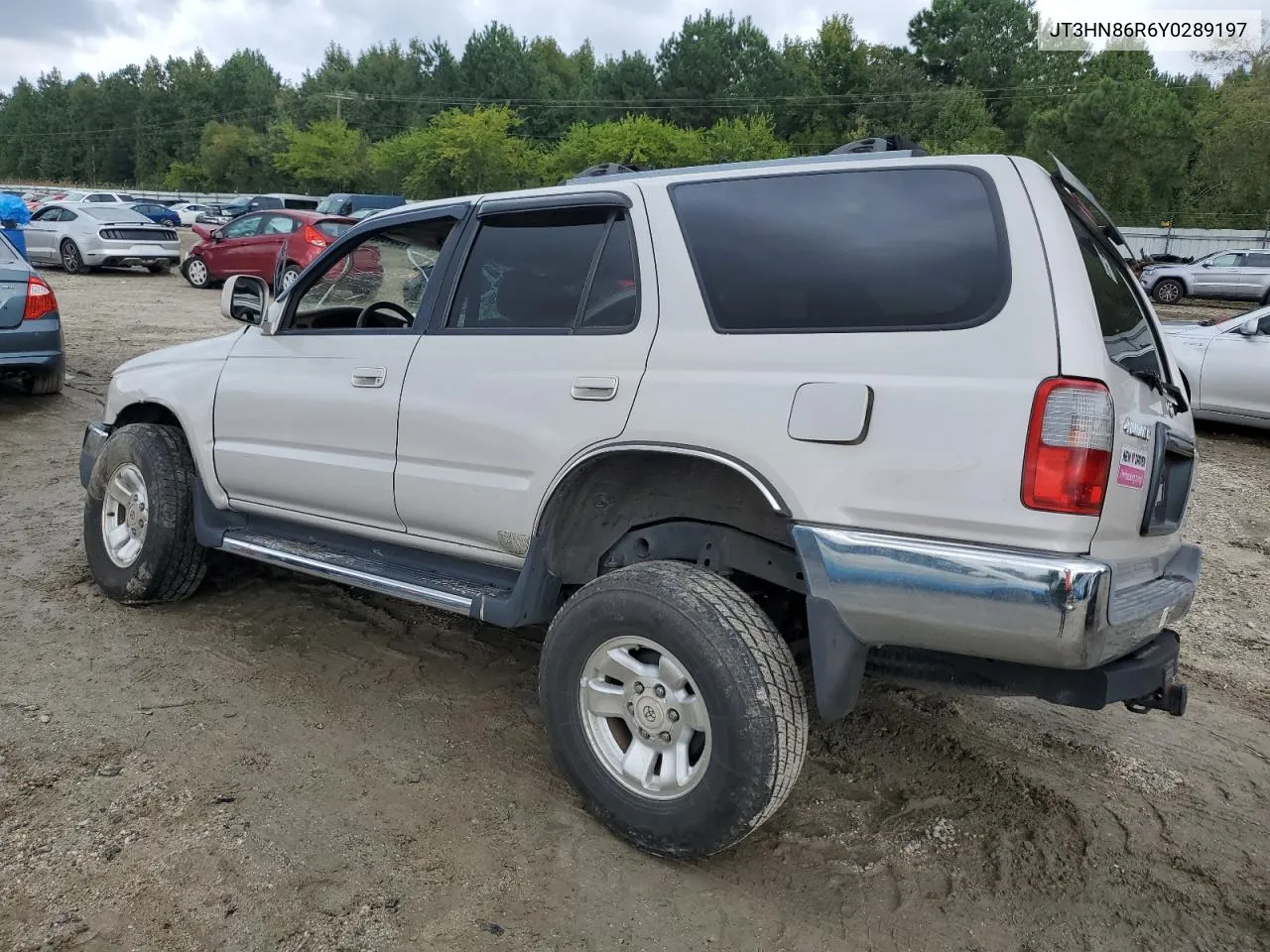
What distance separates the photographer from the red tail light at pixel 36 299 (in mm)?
8406

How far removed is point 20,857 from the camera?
2773 millimetres

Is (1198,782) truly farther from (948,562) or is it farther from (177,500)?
(177,500)

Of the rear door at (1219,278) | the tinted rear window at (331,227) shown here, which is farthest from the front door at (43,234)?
the rear door at (1219,278)

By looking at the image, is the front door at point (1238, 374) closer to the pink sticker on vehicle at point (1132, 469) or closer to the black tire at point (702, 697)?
the pink sticker on vehicle at point (1132, 469)

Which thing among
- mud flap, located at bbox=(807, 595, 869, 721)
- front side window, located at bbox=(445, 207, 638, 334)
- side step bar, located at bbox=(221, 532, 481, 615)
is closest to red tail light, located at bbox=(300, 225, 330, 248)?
side step bar, located at bbox=(221, 532, 481, 615)

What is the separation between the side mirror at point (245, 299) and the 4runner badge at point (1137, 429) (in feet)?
11.4

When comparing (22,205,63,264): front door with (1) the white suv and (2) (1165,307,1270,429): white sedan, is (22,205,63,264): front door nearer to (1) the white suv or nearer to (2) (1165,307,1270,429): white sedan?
(1) the white suv

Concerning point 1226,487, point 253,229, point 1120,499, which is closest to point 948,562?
point 1120,499

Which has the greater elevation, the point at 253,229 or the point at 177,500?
the point at 253,229

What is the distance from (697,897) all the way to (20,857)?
1862 millimetres

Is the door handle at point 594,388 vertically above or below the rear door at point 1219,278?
below

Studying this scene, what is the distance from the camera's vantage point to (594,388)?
3045 millimetres

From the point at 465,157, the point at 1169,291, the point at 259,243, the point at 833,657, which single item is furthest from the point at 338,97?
the point at 833,657

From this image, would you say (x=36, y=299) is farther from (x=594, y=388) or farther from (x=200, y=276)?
(x=200, y=276)
